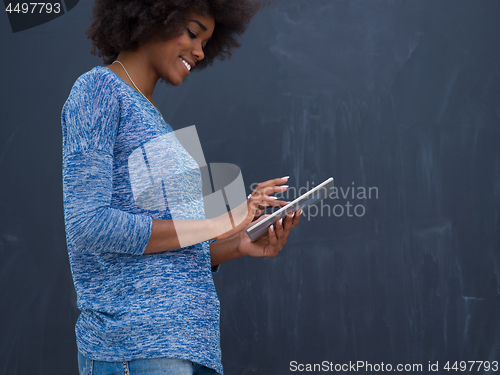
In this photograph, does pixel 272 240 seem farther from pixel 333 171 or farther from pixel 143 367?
pixel 333 171

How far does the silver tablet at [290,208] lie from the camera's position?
2.50 feet

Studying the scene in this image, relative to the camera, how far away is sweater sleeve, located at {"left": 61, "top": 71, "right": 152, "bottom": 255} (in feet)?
1.87

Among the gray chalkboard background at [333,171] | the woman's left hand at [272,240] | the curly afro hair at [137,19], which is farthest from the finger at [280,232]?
the gray chalkboard background at [333,171]

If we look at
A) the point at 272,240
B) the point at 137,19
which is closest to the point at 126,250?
the point at 272,240

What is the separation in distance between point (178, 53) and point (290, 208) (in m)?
0.34

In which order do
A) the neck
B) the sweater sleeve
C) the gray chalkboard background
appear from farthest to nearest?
the gray chalkboard background
the neck
the sweater sleeve

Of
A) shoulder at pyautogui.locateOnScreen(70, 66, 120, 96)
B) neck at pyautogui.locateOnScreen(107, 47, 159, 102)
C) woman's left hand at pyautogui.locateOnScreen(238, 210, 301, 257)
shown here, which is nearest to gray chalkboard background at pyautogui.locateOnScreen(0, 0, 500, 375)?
woman's left hand at pyautogui.locateOnScreen(238, 210, 301, 257)

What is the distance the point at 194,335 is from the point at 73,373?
1.19 metres

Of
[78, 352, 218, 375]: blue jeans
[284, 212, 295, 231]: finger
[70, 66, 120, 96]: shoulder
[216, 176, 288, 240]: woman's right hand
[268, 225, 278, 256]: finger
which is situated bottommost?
[78, 352, 218, 375]: blue jeans

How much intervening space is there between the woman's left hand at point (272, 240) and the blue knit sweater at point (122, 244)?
7.0 inches

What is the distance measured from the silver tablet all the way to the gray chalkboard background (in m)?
0.80

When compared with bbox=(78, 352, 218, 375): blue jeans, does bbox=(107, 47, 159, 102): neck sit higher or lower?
higher

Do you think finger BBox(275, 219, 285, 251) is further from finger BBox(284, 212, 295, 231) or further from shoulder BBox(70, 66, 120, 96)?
shoulder BBox(70, 66, 120, 96)

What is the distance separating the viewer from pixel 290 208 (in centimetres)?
78
